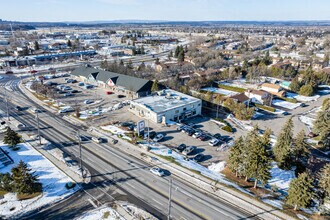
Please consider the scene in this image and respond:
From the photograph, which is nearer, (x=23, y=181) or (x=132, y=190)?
(x=23, y=181)

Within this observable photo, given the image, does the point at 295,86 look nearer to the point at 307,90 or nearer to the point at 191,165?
the point at 307,90

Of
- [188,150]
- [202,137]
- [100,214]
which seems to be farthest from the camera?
[202,137]

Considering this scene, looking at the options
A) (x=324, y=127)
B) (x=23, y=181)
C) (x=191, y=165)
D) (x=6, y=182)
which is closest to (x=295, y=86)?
(x=324, y=127)

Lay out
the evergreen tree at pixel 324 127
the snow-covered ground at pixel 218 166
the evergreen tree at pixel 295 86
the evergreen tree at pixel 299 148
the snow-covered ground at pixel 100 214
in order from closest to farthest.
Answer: the snow-covered ground at pixel 100 214 < the evergreen tree at pixel 299 148 < the snow-covered ground at pixel 218 166 < the evergreen tree at pixel 324 127 < the evergreen tree at pixel 295 86

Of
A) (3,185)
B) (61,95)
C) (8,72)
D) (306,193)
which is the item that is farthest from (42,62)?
(306,193)

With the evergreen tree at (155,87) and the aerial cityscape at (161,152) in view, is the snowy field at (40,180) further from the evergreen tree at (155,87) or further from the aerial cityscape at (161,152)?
the evergreen tree at (155,87)

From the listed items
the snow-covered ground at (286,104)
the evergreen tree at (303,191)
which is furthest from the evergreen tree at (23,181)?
the snow-covered ground at (286,104)
